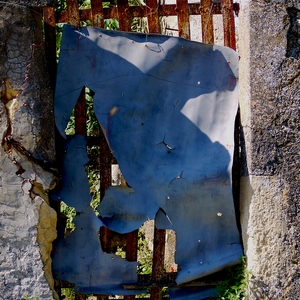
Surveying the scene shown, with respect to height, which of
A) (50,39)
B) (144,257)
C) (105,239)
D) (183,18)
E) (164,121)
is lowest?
(144,257)

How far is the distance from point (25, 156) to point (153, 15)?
3.83 ft

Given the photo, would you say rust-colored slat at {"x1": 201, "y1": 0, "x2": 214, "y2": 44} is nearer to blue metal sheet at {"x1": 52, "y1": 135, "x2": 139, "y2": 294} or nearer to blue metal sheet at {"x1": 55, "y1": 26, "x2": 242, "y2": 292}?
blue metal sheet at {"x1": 55, "y1": 26, "x2": 242, "y2": 292}

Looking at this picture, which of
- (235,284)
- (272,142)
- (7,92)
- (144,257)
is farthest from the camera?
(144,257)

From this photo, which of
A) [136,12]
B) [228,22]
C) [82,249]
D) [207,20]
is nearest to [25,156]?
[82,249]

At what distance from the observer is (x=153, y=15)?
3301 millimetres

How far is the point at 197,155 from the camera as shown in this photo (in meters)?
3.30

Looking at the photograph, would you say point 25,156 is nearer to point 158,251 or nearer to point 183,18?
point 158,251

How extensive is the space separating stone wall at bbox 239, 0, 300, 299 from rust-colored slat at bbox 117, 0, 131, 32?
28.3 inches

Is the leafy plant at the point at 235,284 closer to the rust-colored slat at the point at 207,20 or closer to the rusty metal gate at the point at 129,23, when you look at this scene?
the rusty metal gate at the point at 129,23

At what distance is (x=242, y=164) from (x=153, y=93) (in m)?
0.72

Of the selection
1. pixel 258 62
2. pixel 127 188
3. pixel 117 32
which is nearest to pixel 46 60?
pixel 117 32

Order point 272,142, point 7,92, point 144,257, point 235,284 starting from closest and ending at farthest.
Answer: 1. point 7,92
2. point 272,142
3. point 235,284
4. point 144,257

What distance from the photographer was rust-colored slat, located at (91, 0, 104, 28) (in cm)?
326

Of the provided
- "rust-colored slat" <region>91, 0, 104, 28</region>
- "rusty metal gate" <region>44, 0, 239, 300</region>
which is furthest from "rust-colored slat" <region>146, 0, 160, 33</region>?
"rust-colored slat" <region>91, 0, 104, 28</region>
